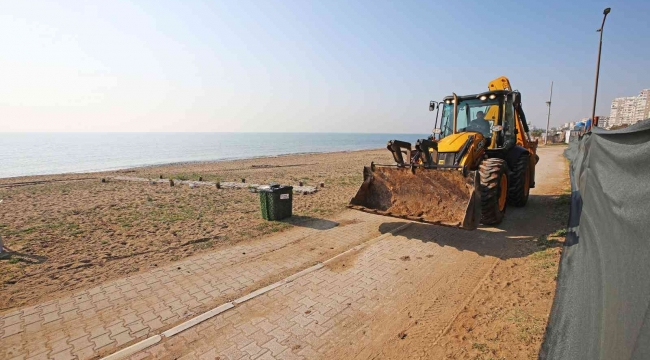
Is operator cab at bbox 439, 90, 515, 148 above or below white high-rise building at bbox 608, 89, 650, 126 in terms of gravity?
below

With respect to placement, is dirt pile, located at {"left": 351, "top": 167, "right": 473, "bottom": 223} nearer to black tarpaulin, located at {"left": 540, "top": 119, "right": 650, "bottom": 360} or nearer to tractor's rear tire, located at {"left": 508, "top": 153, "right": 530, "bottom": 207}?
black tarpaulin, located at {"left": 540, "top": 119, "right": 650, "bottom": 360}

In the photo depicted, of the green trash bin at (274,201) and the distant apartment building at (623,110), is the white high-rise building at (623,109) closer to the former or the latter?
the distant apartment building at (623,110)

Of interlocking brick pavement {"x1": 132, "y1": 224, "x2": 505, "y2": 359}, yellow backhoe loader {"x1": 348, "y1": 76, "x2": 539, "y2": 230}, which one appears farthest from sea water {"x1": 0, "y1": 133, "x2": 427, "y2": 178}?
interlocking brick pavement {"x1": 132, "y1": 224, "x2": 505, "y2": 359}

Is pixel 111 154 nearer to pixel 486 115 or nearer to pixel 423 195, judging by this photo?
pixel 423 195

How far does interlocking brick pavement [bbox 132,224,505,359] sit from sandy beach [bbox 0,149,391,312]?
2313mm

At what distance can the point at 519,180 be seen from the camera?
7.62 meters

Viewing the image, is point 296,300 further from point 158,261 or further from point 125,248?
point 125,248

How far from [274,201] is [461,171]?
4.30 metres

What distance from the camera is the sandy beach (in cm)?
462

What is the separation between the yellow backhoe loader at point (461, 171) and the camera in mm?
5828

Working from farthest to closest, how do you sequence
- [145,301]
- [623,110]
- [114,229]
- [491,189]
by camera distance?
[623,110] < [114,229] < [491,189] < [145,301]

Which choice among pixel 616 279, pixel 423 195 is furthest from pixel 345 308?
pixel 423 195

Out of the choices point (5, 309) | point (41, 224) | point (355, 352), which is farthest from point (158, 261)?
point (41, 224)

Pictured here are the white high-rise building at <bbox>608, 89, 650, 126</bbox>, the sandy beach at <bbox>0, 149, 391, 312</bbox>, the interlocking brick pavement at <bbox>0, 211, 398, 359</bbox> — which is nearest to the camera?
the interlocking brick pavement at <bbox>0, 211, 398, 359</bbox>
